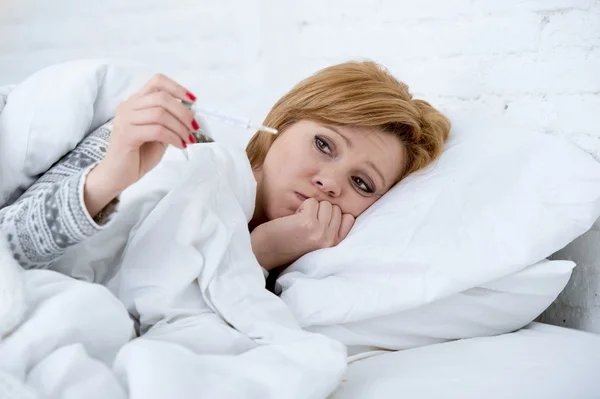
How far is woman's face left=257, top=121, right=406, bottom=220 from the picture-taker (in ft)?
4.01

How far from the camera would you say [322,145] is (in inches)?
48.8

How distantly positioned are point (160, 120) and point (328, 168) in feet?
1.44

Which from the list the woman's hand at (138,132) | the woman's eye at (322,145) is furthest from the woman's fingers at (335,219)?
the woman's hand at (138,132)

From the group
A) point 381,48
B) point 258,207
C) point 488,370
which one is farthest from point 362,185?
point 381,48

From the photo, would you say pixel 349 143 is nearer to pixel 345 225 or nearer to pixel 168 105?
pixel 345 225

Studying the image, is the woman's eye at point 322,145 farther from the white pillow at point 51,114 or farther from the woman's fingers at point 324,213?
the white pillow at point 51,114

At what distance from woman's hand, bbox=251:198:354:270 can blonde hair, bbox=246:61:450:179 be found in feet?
0.55

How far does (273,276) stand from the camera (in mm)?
1310

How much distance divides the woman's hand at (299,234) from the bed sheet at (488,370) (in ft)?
0.78

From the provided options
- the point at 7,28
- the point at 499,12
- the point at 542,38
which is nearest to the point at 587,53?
the point at 542,38

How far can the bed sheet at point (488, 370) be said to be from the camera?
0.88 m

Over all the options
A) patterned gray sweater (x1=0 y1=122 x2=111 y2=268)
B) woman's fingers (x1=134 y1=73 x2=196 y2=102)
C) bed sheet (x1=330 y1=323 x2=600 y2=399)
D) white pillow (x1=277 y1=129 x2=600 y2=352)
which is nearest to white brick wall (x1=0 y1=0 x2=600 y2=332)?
white pillow (x1=277 y1=129 x2=600 y2=352)

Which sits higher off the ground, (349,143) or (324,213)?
(349,143)

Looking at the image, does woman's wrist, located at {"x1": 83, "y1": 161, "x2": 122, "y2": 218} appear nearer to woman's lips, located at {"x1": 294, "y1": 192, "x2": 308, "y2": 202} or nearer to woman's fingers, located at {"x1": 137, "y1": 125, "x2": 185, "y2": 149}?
woman's fingers, located at {"x1": 137, "y1": 125, "x2": 185, "y2": 149}
